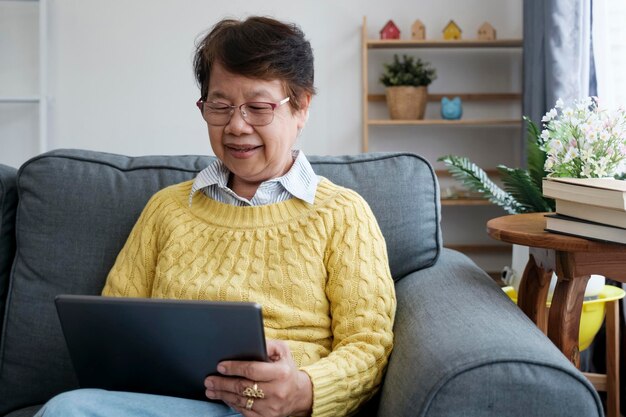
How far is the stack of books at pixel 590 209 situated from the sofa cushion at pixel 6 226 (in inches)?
42.7

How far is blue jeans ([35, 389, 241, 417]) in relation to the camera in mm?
1079

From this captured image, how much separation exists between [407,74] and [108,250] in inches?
86.4

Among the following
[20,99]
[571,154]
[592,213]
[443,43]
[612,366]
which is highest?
[443,43]

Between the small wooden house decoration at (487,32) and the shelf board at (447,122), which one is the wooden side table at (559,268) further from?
the small wooden house decoration at (487,32)

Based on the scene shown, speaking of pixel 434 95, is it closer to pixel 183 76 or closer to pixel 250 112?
pixel 183 76

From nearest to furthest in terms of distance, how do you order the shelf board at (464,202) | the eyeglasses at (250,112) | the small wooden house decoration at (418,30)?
the eyeglasses at (250,112) → the shelf board at (464,202) → the small wooden house decoration at (418,30)

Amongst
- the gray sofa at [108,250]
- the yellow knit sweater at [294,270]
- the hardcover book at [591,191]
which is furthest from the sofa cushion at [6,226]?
the hardcover book at [591,191]

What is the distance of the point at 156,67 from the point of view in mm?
3764

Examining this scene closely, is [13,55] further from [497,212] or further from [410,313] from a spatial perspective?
[410,313]

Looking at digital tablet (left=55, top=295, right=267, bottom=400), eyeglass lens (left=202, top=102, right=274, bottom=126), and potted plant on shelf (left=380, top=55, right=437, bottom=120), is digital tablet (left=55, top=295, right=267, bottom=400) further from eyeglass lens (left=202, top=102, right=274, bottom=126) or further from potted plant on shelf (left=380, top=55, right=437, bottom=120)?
potted plant on shelf (left=380, top=55, right=437, bottom=120)

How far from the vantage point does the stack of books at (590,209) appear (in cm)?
137

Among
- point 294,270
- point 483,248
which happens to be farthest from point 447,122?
point 294,270

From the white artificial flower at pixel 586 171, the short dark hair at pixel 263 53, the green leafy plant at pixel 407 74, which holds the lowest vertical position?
the white artificial flower at pixel 586 171

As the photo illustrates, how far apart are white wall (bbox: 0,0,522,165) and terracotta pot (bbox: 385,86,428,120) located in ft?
0.77
